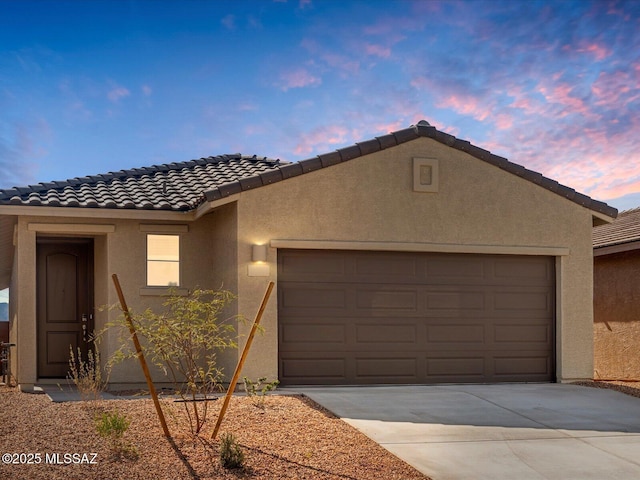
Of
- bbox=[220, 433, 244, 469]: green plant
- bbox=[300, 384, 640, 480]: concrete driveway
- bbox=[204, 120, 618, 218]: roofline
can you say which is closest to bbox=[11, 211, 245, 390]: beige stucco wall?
bbox=[204, 120, 618, 218]: roofline

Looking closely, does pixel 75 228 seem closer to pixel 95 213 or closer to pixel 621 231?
pixel 95 213

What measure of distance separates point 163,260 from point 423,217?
15.9ft

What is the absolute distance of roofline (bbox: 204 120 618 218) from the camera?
12.7 m

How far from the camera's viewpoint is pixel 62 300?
1554 cm

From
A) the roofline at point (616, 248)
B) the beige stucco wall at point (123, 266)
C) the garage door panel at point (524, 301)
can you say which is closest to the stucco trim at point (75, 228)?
the beige stucco wall at point (123, 266)

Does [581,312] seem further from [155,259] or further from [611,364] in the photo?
[155,259]

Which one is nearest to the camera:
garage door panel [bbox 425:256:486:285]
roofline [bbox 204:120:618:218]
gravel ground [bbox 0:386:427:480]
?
gravel ground [bbox 0:386:427:480]

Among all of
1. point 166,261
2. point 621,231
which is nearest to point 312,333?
point 166,261

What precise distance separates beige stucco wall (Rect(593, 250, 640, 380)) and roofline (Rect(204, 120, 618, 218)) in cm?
322

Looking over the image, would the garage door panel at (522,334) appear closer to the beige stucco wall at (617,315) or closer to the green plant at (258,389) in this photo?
the beige stucco wall at (617,315)

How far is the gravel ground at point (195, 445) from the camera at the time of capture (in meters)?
7.29

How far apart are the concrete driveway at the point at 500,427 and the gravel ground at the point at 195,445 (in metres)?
0.43

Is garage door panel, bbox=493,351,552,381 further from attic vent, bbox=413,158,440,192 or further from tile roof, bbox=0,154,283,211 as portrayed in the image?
tile roof, bbox=0,154,283,211

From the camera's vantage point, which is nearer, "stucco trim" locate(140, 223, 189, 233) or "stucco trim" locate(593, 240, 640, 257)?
"stucco trim" locate(140, 223, 189, 233)
